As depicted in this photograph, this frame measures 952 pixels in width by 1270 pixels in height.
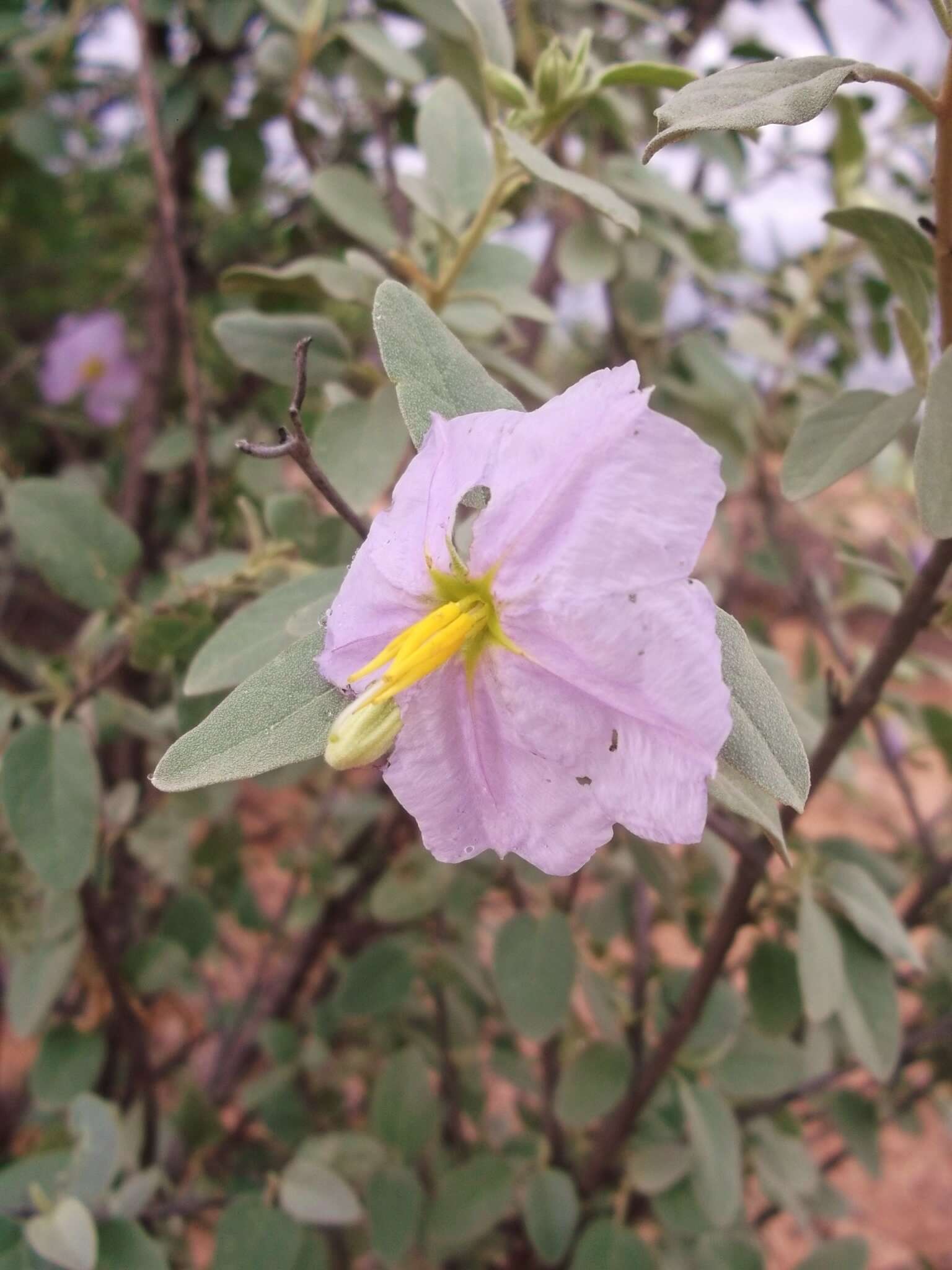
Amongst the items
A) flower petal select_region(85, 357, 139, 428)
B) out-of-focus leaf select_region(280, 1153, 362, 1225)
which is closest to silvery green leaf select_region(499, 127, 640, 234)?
out-of-focus leaf select_region(280, 1153, 362, 1225)

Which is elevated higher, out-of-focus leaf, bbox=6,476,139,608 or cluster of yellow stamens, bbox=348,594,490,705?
cluster of yellow stamens, bbox=348,594,490,705

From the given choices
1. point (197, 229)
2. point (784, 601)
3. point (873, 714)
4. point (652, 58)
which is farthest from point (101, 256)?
point (784, 601)

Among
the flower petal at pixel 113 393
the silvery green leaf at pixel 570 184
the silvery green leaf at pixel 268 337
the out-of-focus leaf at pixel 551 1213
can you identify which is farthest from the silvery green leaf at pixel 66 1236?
the flower petal at pixel 113 393

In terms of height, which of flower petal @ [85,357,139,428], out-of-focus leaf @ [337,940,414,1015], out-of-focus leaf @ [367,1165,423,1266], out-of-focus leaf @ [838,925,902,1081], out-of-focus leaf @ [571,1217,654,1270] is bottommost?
out-of-focus leaf @ [571,1217,654,1270]

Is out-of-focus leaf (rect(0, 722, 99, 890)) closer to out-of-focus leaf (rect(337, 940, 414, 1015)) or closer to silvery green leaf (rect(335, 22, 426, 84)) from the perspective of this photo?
out-of-focus leaf (rect(337, 940, 414, 1015))

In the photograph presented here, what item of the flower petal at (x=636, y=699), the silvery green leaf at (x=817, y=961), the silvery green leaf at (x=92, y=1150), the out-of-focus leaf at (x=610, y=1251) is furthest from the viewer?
the out-of-focus leaf at (x=610, y=1251)

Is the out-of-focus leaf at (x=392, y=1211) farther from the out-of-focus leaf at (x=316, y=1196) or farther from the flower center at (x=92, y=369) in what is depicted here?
the flower center at (x=92, y=369)

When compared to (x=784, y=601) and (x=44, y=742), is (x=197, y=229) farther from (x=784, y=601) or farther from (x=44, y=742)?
(x=784, y=601)

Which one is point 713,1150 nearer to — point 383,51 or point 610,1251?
point 610,1251
